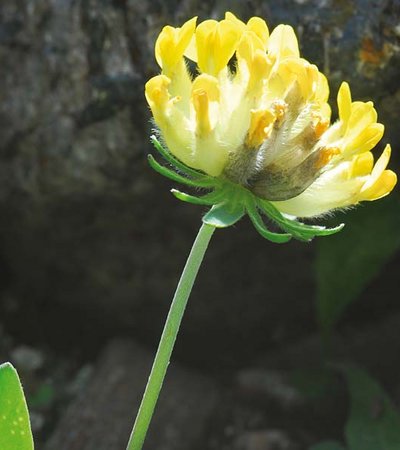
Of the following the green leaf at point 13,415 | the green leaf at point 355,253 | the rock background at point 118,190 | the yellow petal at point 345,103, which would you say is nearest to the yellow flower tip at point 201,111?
the yellow petal at point 345,103

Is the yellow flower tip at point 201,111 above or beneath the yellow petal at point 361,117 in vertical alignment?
beneath

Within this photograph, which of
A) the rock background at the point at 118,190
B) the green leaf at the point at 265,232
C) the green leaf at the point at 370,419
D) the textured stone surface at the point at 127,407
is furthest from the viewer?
the textured stone surface at the point at 127,407

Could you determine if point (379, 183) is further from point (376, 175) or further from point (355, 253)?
point (355, 253)

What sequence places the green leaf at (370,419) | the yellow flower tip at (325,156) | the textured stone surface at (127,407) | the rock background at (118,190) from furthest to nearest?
the textured stone surface at (127,407) → the green leaf at (370,419) → the rock background at (118,190) → the yellow flower tip at (325,156)

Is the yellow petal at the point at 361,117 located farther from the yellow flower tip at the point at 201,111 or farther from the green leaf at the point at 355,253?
the green leaf at the point at 355,253

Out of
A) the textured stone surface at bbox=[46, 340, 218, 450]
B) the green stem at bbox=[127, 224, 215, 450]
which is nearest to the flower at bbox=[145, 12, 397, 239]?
the green stem at bbox=[127, 224, 215, 450]

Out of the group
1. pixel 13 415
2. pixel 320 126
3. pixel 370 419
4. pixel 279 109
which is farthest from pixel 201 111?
pixel 370 419

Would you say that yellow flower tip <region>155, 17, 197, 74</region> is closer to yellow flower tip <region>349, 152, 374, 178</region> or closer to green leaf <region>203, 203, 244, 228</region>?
green leaf <region>203, 203, 244, 228</region>
